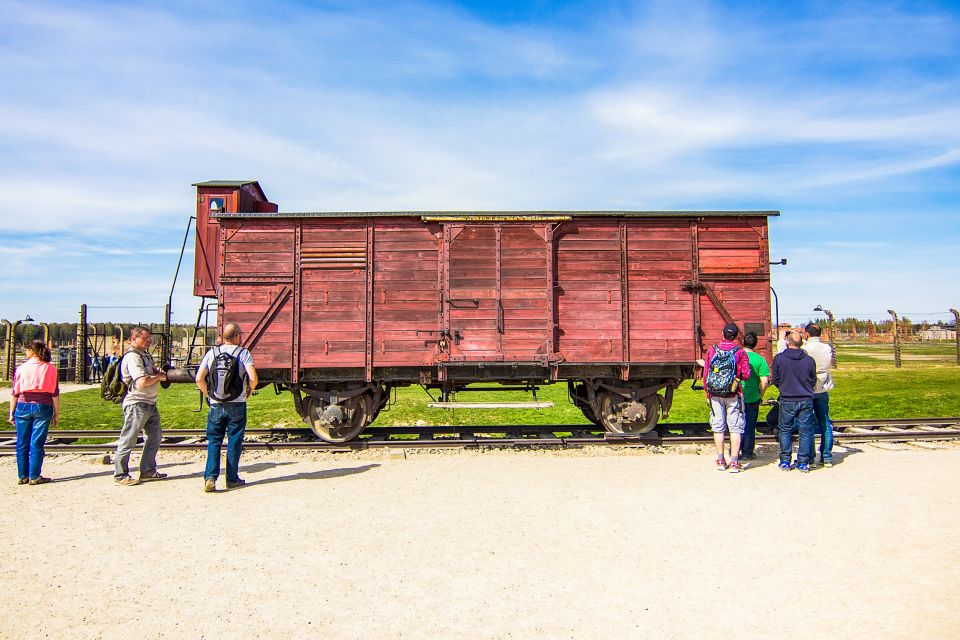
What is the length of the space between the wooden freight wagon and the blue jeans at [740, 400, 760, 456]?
147 cm

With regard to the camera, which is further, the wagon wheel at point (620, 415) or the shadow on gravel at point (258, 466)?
the wagon wheel at point (620, 415)

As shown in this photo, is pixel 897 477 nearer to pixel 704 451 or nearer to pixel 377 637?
pixel 704 451

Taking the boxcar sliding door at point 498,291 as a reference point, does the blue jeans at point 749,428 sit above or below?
below

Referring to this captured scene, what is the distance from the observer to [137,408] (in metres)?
7.38

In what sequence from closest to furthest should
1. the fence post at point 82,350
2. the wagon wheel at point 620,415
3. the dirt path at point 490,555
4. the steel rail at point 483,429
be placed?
the dirt path at point 490,555, the wagon wheel at point 620,415, the steel rail at point 483,429, the fence post at point 82,350

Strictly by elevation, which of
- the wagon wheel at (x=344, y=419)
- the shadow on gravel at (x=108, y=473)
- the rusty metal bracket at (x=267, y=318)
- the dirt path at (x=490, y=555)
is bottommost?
the dirt path at (x=490, y=555)

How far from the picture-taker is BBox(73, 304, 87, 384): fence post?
21.1 m

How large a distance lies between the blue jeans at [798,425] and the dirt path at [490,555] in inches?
15.8

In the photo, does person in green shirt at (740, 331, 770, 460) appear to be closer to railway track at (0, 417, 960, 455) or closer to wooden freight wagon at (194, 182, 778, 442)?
railway track at (0, 417, 960, 455)

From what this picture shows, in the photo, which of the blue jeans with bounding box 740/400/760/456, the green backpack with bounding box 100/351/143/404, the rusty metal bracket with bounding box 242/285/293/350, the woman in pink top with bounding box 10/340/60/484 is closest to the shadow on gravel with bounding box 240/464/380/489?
the green backpack with bounding box 100/351/143/404

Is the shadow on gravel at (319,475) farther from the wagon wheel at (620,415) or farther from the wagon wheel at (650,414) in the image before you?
the wagon wheel at (650,414)

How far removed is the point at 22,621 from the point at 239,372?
344 centimetres

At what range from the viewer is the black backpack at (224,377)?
6945 mm

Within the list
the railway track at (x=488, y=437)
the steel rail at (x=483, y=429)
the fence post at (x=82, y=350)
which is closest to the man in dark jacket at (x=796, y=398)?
the railway track at (x=488, y=437)
